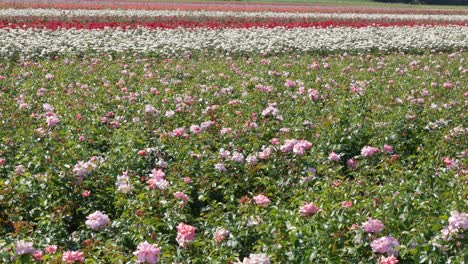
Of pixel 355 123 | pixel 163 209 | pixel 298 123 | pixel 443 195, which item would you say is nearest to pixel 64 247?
pixel 163 209

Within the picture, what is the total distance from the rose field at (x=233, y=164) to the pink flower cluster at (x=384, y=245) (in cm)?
1

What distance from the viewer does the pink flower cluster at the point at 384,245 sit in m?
2.93

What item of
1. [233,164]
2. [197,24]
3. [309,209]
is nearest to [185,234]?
[309,209]

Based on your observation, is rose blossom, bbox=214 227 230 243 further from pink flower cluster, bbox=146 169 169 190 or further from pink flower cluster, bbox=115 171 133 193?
pink flower cluster, bbox=115 171 133 193

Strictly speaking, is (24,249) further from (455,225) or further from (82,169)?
(455,225)

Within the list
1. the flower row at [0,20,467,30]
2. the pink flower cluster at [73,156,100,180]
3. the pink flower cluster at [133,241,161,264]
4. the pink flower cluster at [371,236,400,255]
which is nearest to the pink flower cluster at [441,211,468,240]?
the pink flower cluster at [371,236,400,255]

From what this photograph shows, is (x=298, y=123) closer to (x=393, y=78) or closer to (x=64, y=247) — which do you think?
(x=64, y=247)

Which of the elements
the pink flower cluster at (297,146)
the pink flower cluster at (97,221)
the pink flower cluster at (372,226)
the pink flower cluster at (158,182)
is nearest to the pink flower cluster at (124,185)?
the pink flower cluster at (158,182)

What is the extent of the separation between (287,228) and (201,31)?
1375 centimetres

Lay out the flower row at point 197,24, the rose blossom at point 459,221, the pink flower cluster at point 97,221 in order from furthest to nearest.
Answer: the flower row at point 197,24 < the pink flower cluster at point 97,221 < the rose blossom at point 459,221

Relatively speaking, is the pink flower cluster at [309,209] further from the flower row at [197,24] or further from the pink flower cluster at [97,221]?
the flower row at [197,24]

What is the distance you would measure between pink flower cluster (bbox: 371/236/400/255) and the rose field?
0.04ft

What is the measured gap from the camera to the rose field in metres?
3.15

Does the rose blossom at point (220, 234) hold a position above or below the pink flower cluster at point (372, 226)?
below
